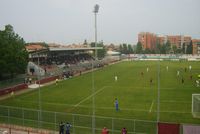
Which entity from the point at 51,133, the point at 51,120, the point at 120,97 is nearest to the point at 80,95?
the point at 120,97

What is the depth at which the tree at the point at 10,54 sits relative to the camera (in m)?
44.7

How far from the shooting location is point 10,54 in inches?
1786

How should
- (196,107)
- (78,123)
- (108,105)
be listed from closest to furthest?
(196,107) < (78,123) < (108,105)

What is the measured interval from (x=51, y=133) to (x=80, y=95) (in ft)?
56.2

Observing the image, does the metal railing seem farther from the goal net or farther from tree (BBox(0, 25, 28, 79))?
tree (BBox(0, 25, 28, 79))

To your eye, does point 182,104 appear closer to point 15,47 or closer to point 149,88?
point 149,88

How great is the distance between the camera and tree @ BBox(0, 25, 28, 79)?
44688mm

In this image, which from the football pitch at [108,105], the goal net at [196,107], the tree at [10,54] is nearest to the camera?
the goal net at [196,107]

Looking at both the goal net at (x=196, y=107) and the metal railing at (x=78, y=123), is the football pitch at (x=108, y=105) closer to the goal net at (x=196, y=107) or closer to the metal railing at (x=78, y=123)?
the metal railing at (x=78, y=123)

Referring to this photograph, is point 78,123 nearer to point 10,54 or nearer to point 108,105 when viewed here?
point 108,105

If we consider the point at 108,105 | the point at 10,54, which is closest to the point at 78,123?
the point at 108,105

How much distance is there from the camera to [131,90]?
4222 centimetres

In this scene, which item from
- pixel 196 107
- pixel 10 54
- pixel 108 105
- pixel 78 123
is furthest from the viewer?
pixel 10 54

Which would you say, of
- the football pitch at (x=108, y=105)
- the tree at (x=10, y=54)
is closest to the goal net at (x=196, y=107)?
the football pitch at (x=108, y=105)
